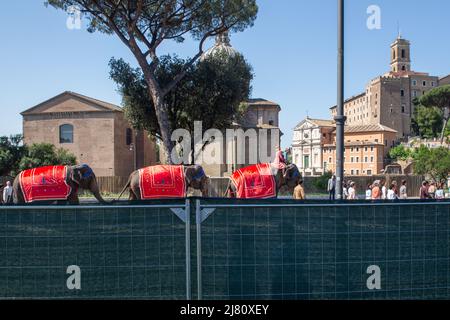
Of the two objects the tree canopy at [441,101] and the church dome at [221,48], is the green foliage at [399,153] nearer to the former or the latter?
the tree canopy at [441,101]

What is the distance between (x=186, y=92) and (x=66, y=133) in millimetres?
17604

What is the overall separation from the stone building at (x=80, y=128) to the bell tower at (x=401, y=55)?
82.6 meters

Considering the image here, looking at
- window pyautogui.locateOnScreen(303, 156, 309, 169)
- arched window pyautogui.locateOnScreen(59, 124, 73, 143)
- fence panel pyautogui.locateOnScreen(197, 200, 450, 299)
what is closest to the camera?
fence panel pyautogui.locateOnScreen(197, 200, 450, 299)

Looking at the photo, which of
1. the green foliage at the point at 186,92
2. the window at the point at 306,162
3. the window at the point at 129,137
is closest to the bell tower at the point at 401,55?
the window at the point at 306,162

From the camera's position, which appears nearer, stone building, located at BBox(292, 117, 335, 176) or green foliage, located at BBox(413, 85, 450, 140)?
green foliage, located at BBox(413, 85, 450, 140)

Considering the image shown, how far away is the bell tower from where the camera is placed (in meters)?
106

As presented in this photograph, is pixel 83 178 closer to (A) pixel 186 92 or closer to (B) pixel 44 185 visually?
(B) pixel 44 185

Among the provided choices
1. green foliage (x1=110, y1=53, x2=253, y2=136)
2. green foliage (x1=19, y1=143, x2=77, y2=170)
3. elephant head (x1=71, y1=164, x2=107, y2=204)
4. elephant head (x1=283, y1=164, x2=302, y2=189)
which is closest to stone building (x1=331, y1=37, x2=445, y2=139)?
green foliage (x1=110, y1=53, x2=253, y2=136)

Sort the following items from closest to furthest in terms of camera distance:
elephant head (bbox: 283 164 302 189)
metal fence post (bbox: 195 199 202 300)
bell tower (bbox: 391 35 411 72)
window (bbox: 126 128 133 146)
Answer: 1. metal fence post (bbox: 195 199 202 300)
2. elephant head (bbox: 283 164 302 189)
3. window (bbox: 126 128 133 146)
4. bell tower (bbox: 391 35 411 72)

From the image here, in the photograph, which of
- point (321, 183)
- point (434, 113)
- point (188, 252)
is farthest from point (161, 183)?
point (434, 113)

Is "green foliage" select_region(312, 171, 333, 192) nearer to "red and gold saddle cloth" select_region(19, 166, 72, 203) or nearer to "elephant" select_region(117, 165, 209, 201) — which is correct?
"elephant" select_region(117, 165, 209, 201)

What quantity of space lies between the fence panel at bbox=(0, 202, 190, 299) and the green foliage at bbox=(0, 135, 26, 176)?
29.1 meters

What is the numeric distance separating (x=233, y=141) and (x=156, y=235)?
2924 cm

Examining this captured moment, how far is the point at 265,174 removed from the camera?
11914mm
